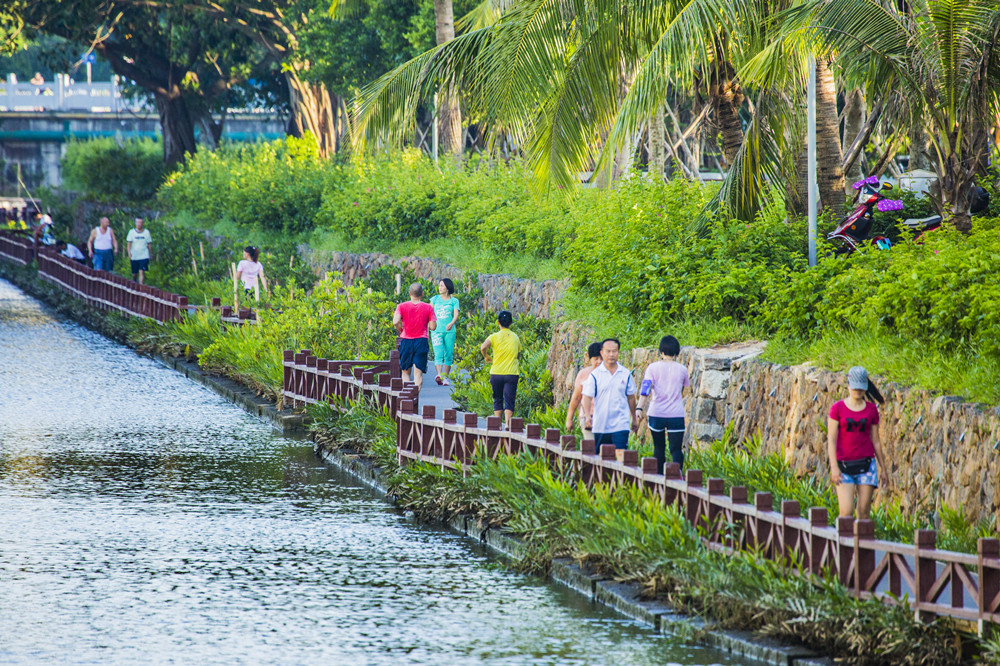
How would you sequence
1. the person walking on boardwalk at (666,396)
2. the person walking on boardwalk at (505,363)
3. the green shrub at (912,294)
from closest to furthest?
the green shrub at (912,294) < the person walking on boardwalk at (666,396) < the person walking on boardwalk at (505,363)

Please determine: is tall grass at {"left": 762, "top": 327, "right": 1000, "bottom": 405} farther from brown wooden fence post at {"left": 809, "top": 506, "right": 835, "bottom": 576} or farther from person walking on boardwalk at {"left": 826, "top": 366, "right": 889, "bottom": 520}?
brown wooden fence post at {"left": 809, "top": 506, "right": 835, "bottom": 576}

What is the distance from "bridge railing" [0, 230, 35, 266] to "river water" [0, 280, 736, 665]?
2632cm

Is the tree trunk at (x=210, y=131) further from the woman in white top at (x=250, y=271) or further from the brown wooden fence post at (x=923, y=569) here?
the brown wooden fence post at (x=923, y=569)

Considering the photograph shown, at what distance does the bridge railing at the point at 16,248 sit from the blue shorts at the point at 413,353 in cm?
2811

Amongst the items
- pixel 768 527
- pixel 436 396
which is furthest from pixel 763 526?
pixel 436 396

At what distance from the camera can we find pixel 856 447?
31.3 feet

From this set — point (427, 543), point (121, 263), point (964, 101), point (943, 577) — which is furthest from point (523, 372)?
point (121, 263)

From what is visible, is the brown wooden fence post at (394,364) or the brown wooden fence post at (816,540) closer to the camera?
the brown wooden fence post at (816,540)

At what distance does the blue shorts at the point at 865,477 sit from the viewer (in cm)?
958

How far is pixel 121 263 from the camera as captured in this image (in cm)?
3609

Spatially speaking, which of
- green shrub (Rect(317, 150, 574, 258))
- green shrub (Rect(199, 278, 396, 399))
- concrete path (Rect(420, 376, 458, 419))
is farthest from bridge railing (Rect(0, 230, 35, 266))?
concrete path (Rect(420, 376, 458, 419))

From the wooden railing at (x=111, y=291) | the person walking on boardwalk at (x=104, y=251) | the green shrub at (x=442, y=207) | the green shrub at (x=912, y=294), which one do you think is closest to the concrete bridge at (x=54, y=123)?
the wooden railing at (x=111, y=291)

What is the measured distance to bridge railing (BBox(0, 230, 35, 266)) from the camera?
140 feet

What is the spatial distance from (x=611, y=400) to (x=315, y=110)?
1347 inches
